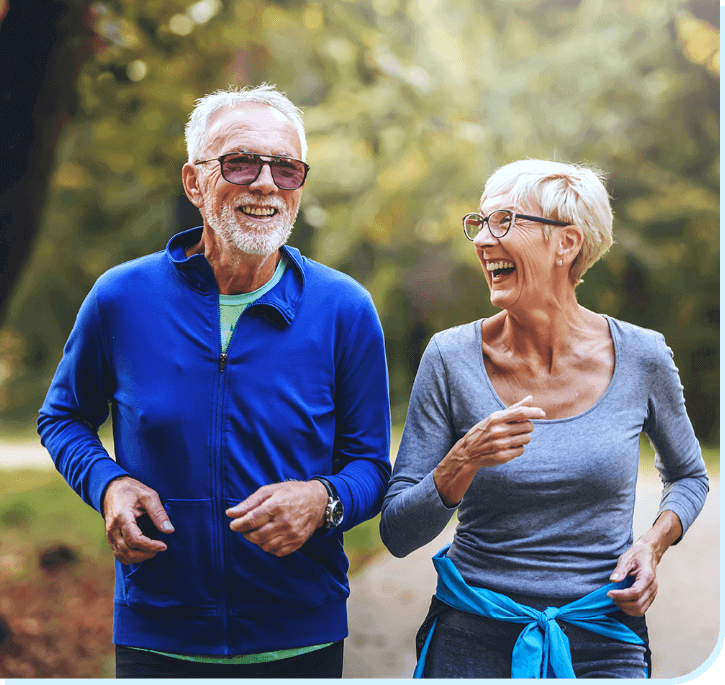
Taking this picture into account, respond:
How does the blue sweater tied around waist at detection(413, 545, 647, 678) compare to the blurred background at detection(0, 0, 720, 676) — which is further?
the blurred background at detection(0, 0, 720, 676)

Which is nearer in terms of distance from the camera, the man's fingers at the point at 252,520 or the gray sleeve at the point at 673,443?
the man's fingers at the point at 252,520

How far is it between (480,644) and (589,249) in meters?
1.06

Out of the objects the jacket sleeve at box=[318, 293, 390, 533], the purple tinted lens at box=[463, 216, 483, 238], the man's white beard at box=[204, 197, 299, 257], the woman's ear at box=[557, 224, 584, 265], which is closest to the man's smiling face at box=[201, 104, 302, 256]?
the man's white beard at box=[204, 197, 299, 257]

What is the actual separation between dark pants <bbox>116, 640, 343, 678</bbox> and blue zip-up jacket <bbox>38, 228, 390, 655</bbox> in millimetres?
53

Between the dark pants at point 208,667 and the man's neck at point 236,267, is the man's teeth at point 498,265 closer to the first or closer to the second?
the man's neck at point 236,267

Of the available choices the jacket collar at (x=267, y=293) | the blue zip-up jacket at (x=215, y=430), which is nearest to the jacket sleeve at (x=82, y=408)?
the blue zip-up jacket at (x=215, y=430)

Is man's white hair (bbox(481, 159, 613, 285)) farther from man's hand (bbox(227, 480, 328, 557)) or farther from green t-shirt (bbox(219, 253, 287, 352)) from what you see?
man's hand (bbox(227, 480, 328, 557))

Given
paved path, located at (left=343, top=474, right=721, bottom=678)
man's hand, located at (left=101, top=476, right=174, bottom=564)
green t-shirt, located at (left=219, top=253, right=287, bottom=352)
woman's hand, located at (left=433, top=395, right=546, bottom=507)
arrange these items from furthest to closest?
1. paved path, located at (left=343, top=474, right=721, bottom=678)
2. green t-shirt, located at (left=219, top=253, right=287, bottom=352)
3. man's hand, located at (left=101, top=476, right=174, bottom=564)
4. woman's hand, located at (left=433, top=395, right=546, bottom=507)

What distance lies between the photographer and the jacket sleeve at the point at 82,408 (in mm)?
1957

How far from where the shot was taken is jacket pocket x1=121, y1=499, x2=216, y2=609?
198 centimetres

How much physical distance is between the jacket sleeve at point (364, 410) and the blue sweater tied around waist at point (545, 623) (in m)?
0.36

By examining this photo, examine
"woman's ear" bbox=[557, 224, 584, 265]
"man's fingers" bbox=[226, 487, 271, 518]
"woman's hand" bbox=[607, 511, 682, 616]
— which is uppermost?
"woman's ear" bbox=[557, 224, 584, 265]

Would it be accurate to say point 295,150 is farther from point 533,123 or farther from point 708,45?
point 708,45

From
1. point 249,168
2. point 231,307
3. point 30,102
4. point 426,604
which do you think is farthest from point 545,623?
point 30,102
